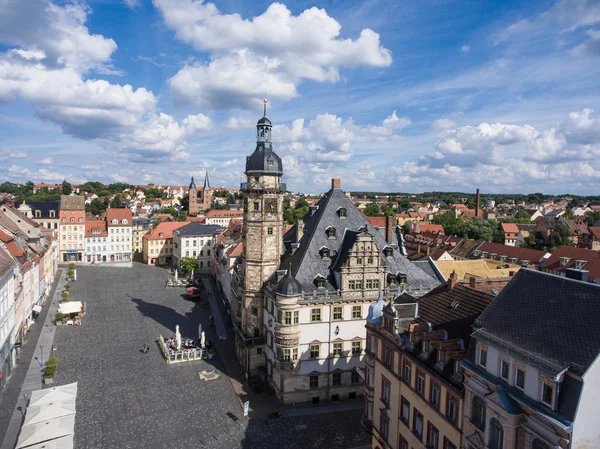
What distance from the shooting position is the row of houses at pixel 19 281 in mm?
45000

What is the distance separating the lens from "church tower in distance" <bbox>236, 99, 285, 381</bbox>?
150 ft

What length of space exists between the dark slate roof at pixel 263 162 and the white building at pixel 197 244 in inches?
2489

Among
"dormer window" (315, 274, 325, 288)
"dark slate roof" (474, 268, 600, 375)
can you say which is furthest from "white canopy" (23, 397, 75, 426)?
"dark slate roof" (474, 268, 600, 375)

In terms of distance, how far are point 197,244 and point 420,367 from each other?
86.9 meters

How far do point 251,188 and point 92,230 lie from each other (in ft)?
291

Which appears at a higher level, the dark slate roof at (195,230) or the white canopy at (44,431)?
the dark slate roof at (195,230)

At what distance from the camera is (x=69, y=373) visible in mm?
46031

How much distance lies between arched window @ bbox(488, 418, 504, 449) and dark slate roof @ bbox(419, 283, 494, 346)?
568 centimetres

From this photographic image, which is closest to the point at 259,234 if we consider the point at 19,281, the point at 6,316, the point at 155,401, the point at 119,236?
the point at 155,401

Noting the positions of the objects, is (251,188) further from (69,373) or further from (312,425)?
(69,373)

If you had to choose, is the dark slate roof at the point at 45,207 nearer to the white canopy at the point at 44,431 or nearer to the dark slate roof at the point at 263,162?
the dark slate roof at the point at 263,162

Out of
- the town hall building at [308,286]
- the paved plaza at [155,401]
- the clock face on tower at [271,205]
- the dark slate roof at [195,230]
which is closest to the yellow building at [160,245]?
the dark slate roof at [195,230]

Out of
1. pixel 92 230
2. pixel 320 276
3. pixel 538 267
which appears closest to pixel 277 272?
pixel 320 276

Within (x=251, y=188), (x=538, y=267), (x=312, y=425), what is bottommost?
(x=312, y=425)
